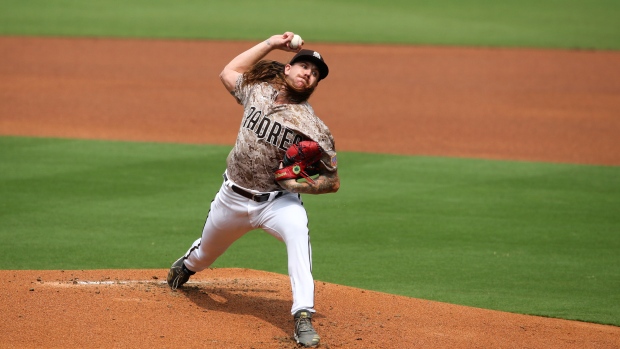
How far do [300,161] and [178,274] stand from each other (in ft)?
4.71

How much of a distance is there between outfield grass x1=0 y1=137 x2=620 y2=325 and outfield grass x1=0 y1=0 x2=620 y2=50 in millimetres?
14412

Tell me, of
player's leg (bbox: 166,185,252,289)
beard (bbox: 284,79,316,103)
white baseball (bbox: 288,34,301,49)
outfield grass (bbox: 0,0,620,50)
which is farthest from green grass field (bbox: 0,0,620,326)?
outfield grass (bbox: 0,0,620,50)

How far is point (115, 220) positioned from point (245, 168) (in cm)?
407

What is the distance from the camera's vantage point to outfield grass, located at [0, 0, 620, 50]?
27.8m

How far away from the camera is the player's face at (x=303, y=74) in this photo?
609 cm

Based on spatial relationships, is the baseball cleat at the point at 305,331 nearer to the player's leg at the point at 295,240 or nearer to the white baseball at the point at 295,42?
the player's leg at the point at 295,240

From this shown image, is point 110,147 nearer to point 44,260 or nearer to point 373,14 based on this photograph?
point 44,260

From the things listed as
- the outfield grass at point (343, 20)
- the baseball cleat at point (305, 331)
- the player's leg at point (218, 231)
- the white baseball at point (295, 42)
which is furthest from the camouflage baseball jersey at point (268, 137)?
the outfield grass at point (343, 20)

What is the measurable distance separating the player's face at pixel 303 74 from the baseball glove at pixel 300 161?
39 centimetres

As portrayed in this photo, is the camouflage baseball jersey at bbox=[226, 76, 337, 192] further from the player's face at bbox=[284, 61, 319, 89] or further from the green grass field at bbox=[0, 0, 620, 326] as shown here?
the green grass field at bbox=[0, 0, 620, 326]

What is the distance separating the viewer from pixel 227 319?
629cm

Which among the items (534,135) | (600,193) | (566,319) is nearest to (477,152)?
(534,135)

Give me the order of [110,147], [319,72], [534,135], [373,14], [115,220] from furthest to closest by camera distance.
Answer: [373,14]
[534,135]
[110,147]
[115,220]
[319,72]

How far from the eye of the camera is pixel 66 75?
69.3ft
